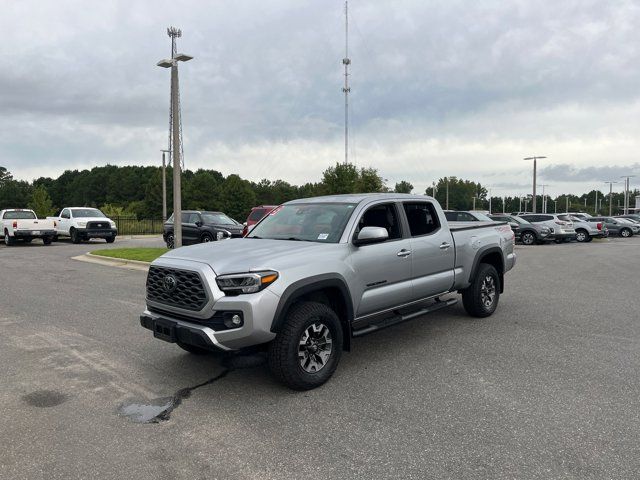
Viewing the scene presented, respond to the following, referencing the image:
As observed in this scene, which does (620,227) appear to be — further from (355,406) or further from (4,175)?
(4,175)

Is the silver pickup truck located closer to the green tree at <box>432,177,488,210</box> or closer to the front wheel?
the front wheel

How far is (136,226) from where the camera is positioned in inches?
1425

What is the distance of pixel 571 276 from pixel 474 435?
9850 millimetres

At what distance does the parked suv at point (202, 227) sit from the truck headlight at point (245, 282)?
561 inches

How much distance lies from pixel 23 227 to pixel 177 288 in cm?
2084

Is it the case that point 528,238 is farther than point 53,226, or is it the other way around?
point 528,238

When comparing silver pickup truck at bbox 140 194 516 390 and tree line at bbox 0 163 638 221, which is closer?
silver pickup truck at bbox 140 194 516 390

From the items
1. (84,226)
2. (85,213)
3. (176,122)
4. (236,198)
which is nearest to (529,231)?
(176,122)

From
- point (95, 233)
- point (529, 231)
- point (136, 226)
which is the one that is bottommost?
point (136, 226)

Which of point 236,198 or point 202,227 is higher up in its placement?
point 236,198

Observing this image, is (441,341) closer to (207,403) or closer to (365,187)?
(207,403)

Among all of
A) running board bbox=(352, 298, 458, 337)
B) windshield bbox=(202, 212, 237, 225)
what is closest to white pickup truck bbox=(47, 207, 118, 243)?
windshield bbox=(202, 212, 237, 225)

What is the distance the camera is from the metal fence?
1387 inches

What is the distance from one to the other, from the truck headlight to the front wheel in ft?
12.6
